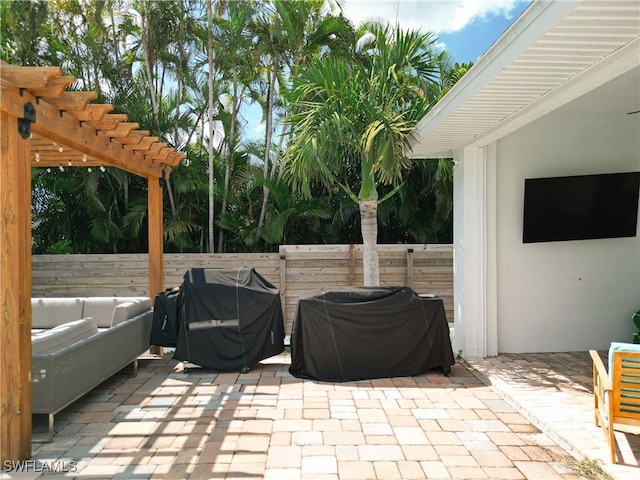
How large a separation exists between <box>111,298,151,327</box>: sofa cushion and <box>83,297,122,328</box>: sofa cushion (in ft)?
1.37

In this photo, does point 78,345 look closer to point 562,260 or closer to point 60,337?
point 60,337

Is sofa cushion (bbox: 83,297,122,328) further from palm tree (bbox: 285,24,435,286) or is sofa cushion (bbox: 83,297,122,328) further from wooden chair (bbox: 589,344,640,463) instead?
wooden chair (bbox: 589,344,640,463)

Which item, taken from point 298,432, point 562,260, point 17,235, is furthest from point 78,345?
point 562,260

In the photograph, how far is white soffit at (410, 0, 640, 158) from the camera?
262 cm

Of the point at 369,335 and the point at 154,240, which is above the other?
the point at 154,240

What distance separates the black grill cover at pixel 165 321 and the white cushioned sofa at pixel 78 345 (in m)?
0.11

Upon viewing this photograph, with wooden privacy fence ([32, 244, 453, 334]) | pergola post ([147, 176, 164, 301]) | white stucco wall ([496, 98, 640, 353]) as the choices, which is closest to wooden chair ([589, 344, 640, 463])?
white stucco wall ([496, 98, 640, 353])

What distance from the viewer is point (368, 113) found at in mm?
5977

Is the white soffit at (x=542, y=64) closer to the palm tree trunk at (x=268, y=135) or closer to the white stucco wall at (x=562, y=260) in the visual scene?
the white stucco wall at (x=562, y=260)

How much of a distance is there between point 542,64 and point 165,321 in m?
4.61

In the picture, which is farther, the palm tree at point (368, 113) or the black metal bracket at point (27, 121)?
the palm tree at point (368, 113)

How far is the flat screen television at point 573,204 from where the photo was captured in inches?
232

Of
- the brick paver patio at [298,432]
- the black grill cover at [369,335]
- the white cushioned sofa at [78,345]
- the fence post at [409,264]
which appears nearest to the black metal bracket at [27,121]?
the white cushioned sofa at [78,345]

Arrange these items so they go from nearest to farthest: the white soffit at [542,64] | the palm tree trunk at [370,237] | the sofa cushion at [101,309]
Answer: the white soffit at [542,64]
the sofa cushion at [101,309]
the palm tree trunk at [370,237]
